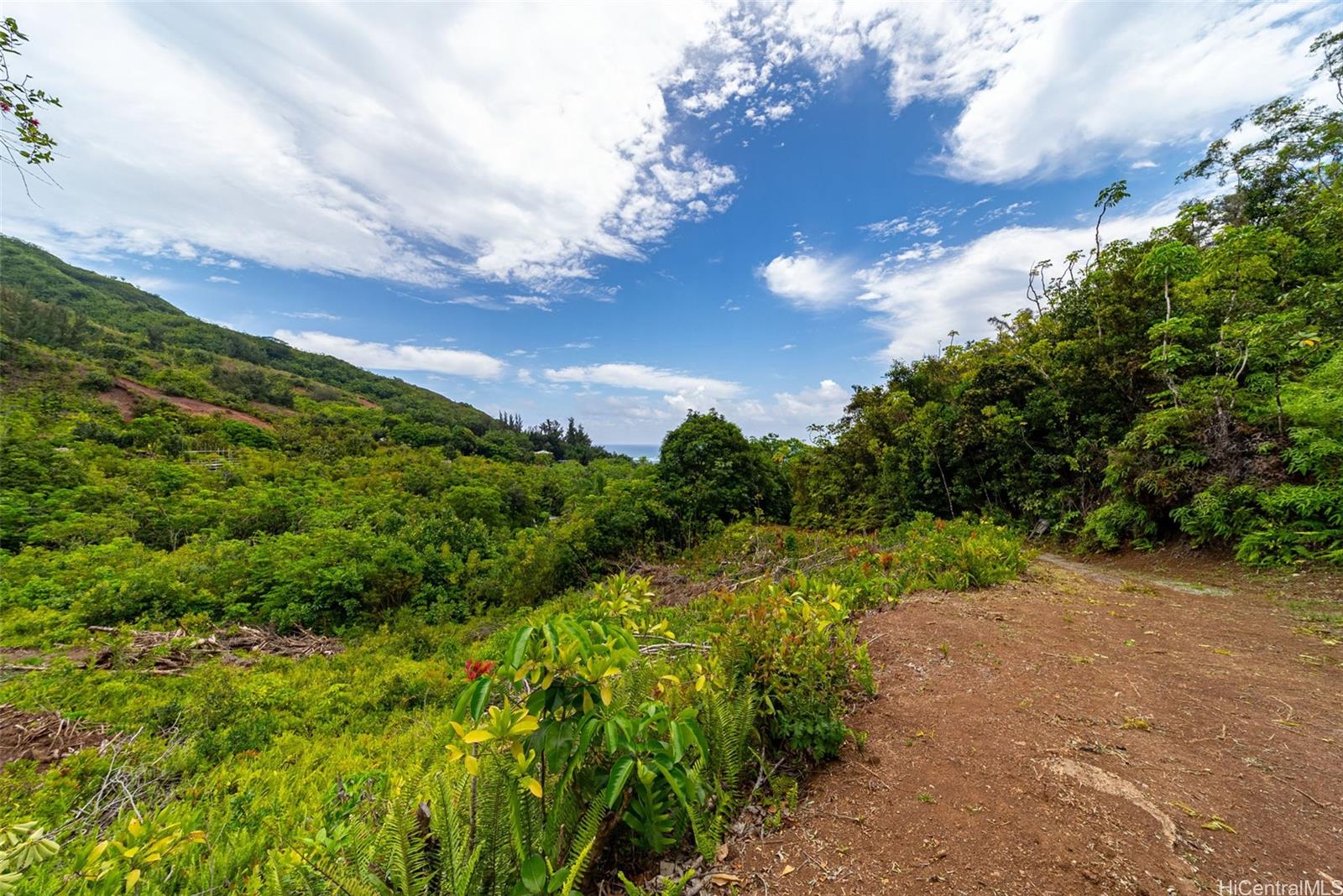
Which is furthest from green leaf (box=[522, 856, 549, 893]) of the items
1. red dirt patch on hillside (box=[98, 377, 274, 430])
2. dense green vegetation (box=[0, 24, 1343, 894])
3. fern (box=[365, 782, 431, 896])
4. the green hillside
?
the green hillside

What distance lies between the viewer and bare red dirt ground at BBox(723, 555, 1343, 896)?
176 centimetres

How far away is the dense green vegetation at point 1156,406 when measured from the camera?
20.0 feet

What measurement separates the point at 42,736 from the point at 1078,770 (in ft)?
27.5

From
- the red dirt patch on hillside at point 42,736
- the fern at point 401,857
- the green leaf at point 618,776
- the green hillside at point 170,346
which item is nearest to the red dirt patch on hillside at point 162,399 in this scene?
the green hillside at point 170,346

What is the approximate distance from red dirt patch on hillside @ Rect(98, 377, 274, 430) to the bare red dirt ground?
3286 cm

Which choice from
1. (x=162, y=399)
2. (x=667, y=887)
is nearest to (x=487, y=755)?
(x=667, y=887)

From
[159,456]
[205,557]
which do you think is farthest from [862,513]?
[159,456]

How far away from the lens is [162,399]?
24.8 metres

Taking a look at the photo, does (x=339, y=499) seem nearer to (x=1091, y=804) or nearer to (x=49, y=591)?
(x=49, y=591)

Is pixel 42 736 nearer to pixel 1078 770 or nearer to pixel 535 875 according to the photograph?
pixel 535 875

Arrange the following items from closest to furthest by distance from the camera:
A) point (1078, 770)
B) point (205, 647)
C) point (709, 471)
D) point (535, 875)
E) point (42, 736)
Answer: point (535, 875)
point (1078, 770)
point (42, 736)
point (205, 647)
point (709, 471)

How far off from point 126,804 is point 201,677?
4.12m

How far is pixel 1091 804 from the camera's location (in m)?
2.04

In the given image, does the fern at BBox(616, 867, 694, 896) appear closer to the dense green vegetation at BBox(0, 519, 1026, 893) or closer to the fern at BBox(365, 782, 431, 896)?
the dense green vegetation at BBox(0, 519, 1026, 893)
